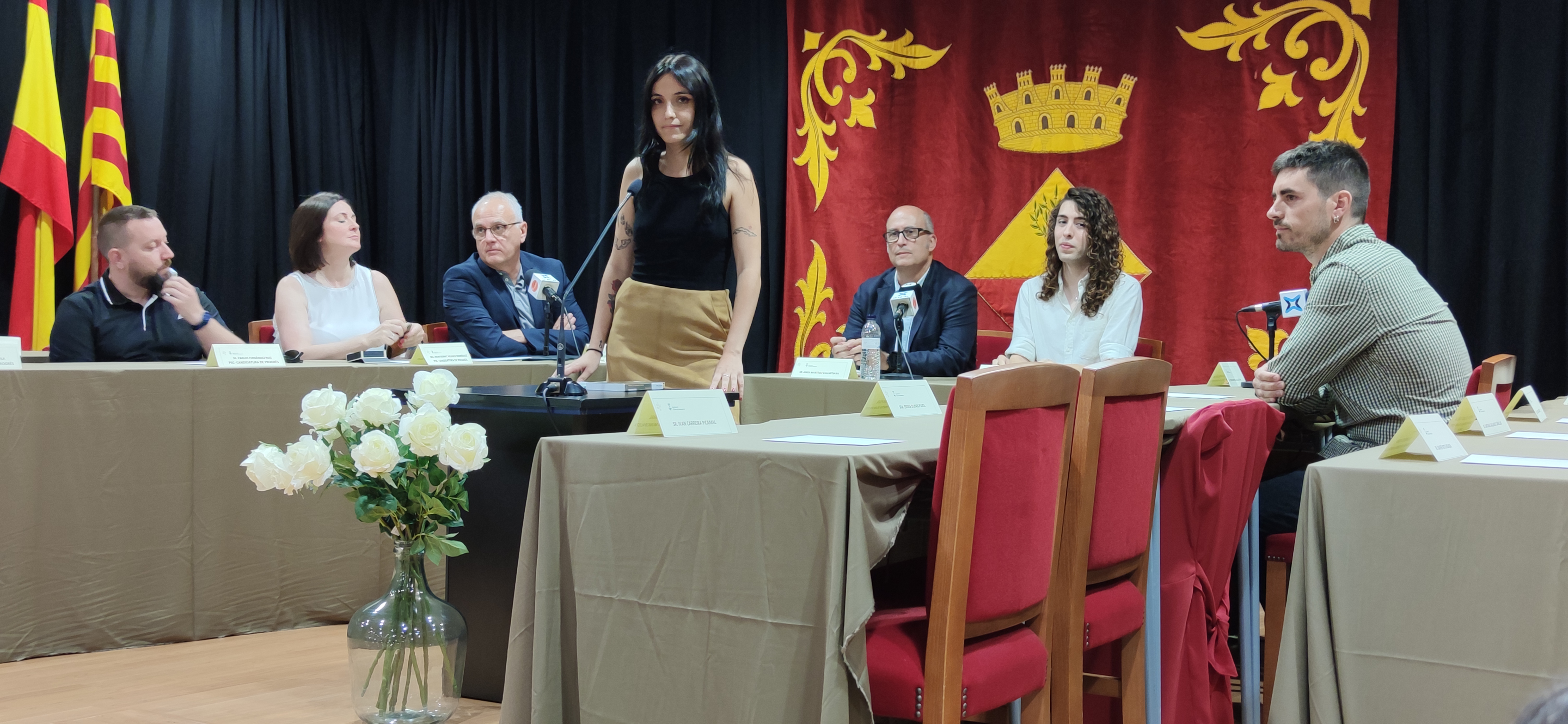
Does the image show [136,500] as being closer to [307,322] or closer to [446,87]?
[307,322]

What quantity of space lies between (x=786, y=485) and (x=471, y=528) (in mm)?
1156

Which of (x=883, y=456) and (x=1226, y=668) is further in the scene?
(x=1226, y=668)

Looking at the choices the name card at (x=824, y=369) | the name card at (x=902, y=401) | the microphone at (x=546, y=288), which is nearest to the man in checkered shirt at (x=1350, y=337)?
the name card at (x=902, y=401)

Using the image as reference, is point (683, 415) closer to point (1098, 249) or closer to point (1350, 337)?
point (1350, 337)

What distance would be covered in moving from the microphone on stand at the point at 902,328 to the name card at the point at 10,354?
6.83ft

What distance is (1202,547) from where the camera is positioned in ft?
6.50

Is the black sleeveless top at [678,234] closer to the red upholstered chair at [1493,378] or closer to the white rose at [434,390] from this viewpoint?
the white rose at [434,390]

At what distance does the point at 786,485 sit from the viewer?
1.47 meters

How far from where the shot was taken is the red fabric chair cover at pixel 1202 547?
191cm

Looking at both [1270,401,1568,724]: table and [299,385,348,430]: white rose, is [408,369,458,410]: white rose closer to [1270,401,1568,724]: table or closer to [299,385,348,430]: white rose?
[299,385,348,430]: white rose

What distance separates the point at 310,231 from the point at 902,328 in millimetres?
2008

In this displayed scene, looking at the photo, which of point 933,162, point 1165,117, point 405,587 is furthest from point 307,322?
point 1165,117

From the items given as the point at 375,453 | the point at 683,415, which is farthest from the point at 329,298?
the point at 683,415

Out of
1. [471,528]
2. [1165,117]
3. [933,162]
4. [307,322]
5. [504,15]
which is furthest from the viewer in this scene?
[504,15]
